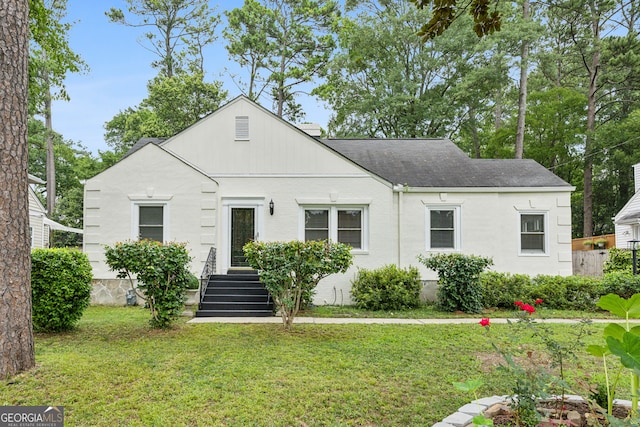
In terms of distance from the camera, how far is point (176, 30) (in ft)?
82.2

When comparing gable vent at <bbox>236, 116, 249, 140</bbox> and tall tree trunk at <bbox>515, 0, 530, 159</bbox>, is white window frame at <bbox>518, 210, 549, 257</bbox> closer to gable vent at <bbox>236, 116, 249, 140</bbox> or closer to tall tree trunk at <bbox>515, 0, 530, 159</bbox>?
tall tree trunk at <bbox>515, 0, 530, 159</bbox>

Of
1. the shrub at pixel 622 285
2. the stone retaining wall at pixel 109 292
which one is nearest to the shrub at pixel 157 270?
the stone retaining wall at pixel 109 292

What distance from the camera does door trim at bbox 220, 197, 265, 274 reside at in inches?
420

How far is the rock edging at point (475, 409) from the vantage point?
3.09m

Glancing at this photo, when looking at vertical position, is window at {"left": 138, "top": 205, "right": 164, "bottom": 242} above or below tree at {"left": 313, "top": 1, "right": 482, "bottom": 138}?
below

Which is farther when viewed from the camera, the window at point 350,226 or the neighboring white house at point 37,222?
the neighboring white house at point 37,222

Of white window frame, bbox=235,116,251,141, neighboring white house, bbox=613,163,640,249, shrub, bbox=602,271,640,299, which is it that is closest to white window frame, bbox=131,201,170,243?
white window frame, bbox=235,116,251,141

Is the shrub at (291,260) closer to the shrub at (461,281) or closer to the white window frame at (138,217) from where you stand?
the shrub at (461,281)

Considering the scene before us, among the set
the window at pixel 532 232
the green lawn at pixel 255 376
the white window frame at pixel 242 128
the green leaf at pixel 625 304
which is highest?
the white window frame at pixel 242 128

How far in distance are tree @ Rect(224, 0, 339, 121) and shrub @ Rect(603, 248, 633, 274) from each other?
18.7 metres

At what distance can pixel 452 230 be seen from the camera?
11375 millimetres

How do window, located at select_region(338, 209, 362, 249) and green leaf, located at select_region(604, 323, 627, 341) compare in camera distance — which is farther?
window, located at select_region(338, 209, 362, 249)

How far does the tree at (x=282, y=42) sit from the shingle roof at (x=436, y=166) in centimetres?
1192

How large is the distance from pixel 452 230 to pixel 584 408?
27.2 ft
